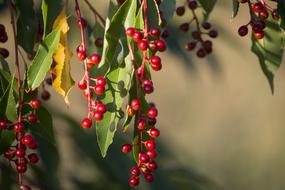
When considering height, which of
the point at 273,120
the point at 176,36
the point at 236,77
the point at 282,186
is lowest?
the point at 282,186

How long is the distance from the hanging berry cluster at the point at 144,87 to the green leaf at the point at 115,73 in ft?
0.06

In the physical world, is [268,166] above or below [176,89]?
below

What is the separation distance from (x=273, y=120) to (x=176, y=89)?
50 cm

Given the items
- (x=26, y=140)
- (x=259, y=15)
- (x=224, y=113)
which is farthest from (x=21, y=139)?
(x=224, y=113)

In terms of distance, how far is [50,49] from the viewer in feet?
3.53

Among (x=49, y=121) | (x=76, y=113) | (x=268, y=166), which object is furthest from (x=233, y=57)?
(x=49, y=121)

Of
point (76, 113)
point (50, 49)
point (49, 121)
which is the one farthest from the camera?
point (76, 113)

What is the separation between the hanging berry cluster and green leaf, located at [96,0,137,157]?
0.06 feet

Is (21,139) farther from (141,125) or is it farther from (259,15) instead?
(259,15)

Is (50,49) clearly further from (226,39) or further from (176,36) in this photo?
(226,39)

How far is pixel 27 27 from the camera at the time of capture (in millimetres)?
1207

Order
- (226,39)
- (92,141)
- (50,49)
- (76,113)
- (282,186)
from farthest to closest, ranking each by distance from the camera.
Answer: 1. (282,186)
2. (226,39)
3. (76,113)
4. (92,141)
5. (50,49)

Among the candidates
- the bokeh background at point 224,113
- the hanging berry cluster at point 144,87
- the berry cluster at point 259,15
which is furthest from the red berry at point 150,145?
the bokeh background at point 224,113

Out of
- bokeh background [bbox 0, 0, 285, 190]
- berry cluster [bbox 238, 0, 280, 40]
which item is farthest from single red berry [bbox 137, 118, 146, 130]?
bokeh background [bbox 0, 0, 285, 190]
